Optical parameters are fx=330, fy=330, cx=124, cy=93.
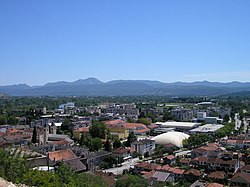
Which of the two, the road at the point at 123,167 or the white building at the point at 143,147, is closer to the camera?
the road at the point at 123,167

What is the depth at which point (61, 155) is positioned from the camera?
13648mm

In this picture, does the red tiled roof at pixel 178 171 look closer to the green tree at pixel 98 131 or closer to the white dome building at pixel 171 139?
the white dome building at pixel 171 139

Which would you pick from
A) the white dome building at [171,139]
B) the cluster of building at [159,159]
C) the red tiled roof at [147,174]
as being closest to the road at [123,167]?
the cluster of building at [159,159]

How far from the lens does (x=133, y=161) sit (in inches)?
627

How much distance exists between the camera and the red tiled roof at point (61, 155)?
520 inches

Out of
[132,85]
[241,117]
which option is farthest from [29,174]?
[132,85]

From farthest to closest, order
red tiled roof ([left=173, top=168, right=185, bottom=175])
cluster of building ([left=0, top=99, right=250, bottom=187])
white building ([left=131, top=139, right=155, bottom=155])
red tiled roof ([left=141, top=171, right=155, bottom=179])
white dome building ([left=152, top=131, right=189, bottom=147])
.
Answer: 1. white dome building ([left=152, top=131, right=189, bottom=147])
2. white building ([left=131, top=139, right=155, bottom=155])
3. red tiled roof ([left=173, top=168, right=185, bottom=175])
4. cluster of building ([left=0, top=99, right=250, bottom=187])
5. red tiled roof ([left=141, top=171, right=155, bottom=179])

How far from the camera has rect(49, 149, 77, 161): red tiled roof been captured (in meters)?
13.2

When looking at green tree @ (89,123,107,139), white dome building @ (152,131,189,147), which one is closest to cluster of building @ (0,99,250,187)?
white dome building @ (152,131,189,147)

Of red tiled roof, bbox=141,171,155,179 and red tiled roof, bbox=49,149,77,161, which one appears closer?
red tiled roof, bbox=141,171,155,179

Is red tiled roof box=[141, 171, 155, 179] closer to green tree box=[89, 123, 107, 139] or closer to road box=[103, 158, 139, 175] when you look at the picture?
road box=[103, 158, 139, 175]

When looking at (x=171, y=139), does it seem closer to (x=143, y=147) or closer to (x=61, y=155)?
(x=143, y=147)

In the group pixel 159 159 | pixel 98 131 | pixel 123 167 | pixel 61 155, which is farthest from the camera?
pixel 98 131

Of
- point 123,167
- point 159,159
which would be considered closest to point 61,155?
point 123,167
